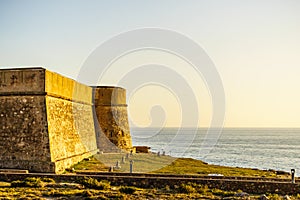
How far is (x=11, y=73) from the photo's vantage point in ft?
58.1

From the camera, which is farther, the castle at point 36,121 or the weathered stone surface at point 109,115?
the weathered stone surface at point 109,115

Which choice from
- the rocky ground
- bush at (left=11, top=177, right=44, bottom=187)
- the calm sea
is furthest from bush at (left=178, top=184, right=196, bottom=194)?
the calm sea

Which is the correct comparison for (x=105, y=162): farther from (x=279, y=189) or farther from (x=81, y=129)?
(x=279, y=189)

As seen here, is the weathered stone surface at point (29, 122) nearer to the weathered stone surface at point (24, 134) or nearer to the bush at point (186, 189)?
the weathered stone surface at point (24, 134)

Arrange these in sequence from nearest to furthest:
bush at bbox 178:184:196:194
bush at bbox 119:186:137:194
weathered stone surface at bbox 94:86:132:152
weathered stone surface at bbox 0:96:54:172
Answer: bush at bbox 119:186:137:194 < bush at bbox 178:184:196:194 < weathered stone surface at bbox 0:96:54:172 < weathered stone surface at bbox 94:86:132:152

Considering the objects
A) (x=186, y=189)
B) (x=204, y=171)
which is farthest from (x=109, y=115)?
(x=186, y=189)

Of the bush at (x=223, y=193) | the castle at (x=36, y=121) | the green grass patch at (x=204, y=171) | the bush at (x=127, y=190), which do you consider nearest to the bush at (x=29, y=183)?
the bush at (x=127, y=190)

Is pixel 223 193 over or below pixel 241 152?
over

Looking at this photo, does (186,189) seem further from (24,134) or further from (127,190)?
(24,134)

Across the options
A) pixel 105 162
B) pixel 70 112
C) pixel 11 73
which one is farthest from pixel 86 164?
pixel 11 73

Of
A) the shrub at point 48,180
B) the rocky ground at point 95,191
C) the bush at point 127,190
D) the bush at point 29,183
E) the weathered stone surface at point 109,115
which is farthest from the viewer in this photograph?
the weathered stone surface at point 109,115

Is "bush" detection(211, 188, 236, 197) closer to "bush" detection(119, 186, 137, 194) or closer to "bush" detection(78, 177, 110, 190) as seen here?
"bush" detection(119, 186, 137, 194)

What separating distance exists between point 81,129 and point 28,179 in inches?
410

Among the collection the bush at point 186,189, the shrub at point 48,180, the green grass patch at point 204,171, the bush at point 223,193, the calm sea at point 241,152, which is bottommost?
the calm sea at point 241,152
